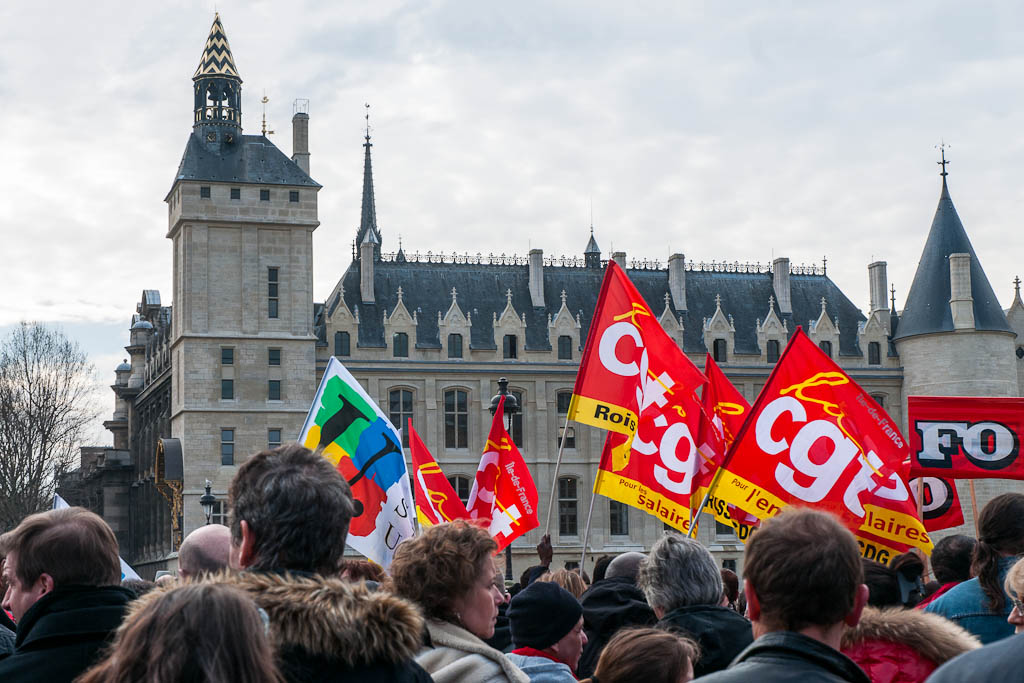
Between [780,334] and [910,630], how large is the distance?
5028cm

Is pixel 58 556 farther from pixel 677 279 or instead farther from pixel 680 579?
pixel 677 279

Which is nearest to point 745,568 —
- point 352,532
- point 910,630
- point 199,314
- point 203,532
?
point 910,630

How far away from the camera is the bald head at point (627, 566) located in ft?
23.5

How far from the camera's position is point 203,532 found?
4.77 meters

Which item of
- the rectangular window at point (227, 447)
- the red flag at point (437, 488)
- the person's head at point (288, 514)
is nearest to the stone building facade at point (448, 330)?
the rectangular window at point (227, 447)

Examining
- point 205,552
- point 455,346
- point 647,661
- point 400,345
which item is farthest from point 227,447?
point 647,661

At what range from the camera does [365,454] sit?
10016 millimetres

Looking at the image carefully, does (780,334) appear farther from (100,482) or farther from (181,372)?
(100,482)

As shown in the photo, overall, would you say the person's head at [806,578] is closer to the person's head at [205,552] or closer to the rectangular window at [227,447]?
the person's head at [205,552]

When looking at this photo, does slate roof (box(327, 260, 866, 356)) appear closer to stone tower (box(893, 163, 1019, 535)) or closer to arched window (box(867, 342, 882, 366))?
arched window (box(867, 342, 882, 366))

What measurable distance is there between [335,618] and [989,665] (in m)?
1.85

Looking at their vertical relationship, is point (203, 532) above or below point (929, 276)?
below

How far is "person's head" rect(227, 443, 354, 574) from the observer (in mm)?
3838

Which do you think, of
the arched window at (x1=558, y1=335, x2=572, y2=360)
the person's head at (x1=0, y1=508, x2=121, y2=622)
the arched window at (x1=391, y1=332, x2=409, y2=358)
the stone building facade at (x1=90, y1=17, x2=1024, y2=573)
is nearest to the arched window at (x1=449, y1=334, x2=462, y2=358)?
the stone building facade at (x1=90, y1=17, x2=1024, y2=573)
